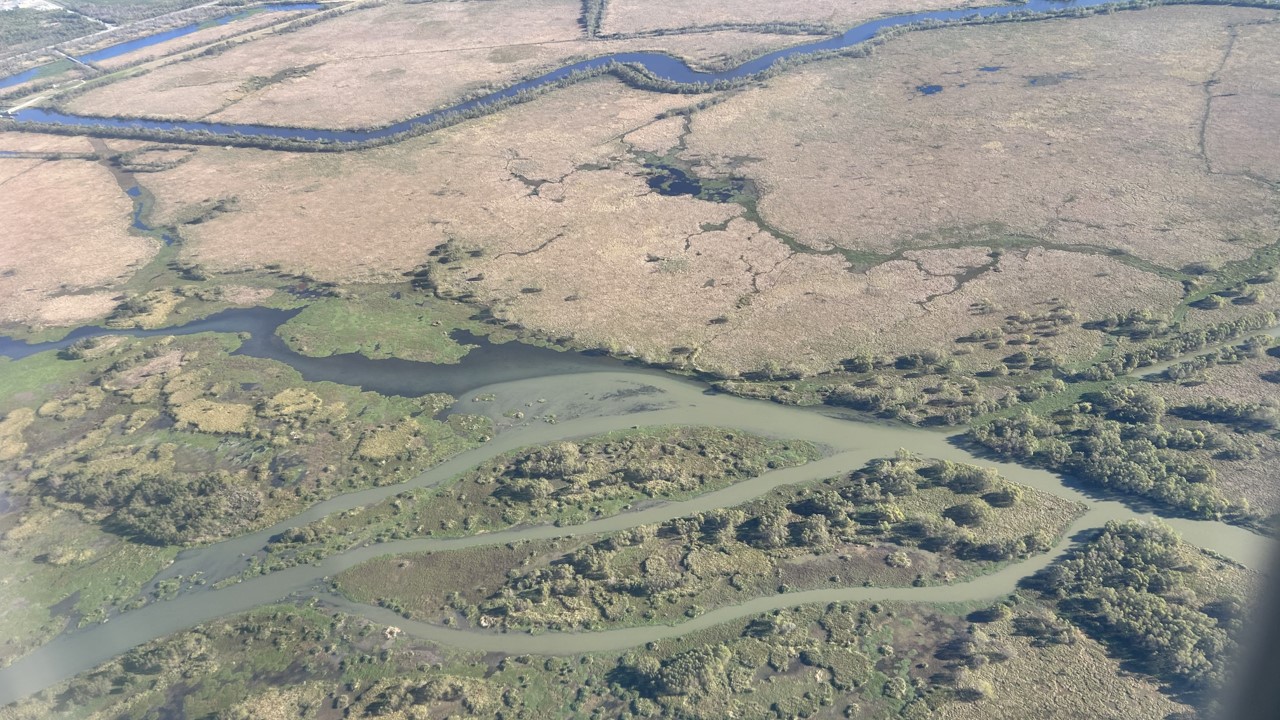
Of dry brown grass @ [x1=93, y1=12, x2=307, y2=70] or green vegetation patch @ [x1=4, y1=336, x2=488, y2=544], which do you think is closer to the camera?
green vegetation patch @ [x1=4, y1=336, x2=488, y2=544]

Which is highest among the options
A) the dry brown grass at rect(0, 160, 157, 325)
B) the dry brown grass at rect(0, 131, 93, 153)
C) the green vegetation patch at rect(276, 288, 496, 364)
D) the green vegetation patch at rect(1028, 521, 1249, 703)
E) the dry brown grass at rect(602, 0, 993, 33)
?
the dry brown grass at rect(602, 0, 993, 33)

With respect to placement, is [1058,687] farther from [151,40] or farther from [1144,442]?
[151,40]

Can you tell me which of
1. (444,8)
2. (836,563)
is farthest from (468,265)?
(444,8)

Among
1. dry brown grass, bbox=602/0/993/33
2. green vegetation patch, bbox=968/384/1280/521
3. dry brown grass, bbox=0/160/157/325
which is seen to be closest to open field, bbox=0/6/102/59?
dry brown grass, bbox=0/160/157/325

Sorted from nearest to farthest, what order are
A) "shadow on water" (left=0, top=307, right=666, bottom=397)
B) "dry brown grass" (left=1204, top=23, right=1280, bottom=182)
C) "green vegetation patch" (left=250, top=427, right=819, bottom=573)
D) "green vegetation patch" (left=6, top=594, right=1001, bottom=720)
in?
"green vegetation patch" (left=6, top=594, right=1001, bottom=720) → "green vegetation patch" (left=250, top=427, right=819, bottom=573) → "shadow on water" (left=0, top=307, right=666, bottom=397) → "dry brown grass" (left=1204, top=23, right=1280, bottom=182)

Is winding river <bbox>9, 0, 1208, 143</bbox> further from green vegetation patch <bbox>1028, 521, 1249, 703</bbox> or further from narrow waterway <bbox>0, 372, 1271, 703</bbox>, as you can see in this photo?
green vegetation patch <bbox>1028, 521, 1249, 703</bbox>

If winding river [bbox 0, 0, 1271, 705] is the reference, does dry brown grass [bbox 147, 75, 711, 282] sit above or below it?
above

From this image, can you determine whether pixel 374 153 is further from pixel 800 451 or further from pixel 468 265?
pixel 800 451

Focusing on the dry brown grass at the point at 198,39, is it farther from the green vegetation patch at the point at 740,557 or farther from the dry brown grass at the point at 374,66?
the green vegetation patch at the point at 740,557

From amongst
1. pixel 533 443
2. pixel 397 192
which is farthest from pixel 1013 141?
pixel 397 192
